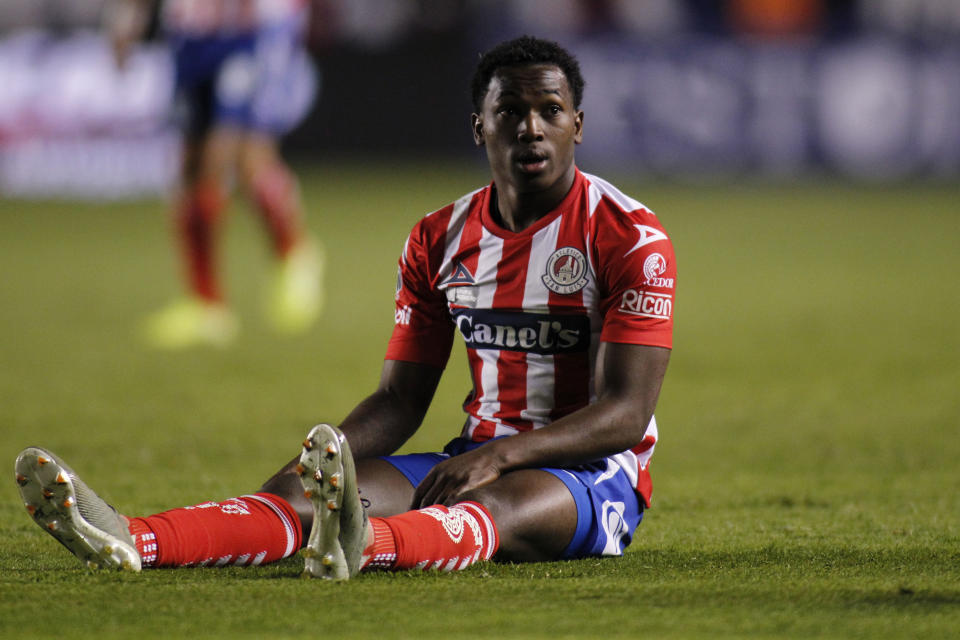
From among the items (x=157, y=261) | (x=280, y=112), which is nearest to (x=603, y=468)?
(x=280, y=112)

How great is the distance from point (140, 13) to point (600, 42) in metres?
8.52

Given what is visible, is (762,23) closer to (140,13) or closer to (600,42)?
(600,42)

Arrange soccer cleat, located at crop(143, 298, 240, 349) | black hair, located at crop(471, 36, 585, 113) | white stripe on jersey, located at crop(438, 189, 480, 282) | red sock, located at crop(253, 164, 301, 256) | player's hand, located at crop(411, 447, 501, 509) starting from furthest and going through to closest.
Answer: red sock, located at crop(253, 164, 301, 256) < soccer cleat, located at crop(143, 298, 240, 349) < white stripe on jersey, located at crop(438, 189, 480, 282) < black hair, located at crop(471, 36, 585, 113) < player's hand, located at crop(411, 447, 501, 509)

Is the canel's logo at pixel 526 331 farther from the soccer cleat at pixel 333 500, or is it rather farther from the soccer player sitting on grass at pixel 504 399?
the soccer cleat at pixel 333 500

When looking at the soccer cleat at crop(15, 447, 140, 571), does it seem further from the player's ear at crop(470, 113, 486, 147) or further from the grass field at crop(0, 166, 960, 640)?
the player's ear at crop(470, 113, 486, 147)

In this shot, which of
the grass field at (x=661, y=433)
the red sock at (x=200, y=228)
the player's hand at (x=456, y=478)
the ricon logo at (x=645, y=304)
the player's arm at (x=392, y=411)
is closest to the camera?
the grass field at (x=661, y=433)

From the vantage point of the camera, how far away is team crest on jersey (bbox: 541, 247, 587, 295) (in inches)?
133

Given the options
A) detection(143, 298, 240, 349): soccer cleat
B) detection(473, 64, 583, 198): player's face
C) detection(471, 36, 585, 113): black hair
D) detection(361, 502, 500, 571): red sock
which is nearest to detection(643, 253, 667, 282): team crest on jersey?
detection(473, 64, 583, 198): player's face

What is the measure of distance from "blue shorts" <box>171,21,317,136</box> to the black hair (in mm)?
4866

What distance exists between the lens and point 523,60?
3342mm

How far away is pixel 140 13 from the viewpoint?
28.5 feet

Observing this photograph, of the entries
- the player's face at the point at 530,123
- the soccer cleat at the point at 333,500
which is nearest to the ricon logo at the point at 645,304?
the player's face at the point at 530,123

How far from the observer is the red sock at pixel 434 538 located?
2.97m

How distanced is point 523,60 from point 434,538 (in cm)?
108
